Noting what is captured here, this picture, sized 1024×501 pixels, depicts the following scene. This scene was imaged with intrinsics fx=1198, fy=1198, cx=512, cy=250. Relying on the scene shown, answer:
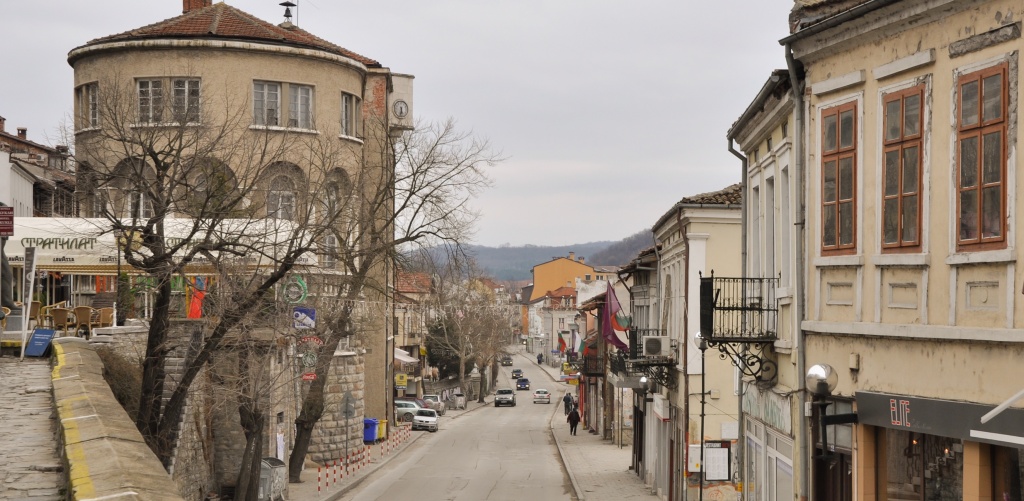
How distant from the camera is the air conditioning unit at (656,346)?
100 ft

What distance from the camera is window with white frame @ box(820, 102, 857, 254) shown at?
12.4 meters

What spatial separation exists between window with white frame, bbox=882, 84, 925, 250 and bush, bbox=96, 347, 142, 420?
15.3m

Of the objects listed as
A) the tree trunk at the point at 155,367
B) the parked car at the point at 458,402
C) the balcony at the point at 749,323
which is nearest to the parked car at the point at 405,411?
the parked car at the point at 458,402

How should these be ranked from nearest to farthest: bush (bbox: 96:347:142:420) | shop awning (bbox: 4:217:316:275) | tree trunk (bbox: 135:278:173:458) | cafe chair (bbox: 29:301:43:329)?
1. tree trunk (bbox: 135:278:173:458)
2. bush (bbox: 96:347:142:420)
3. shop awning (bbox: 4:217:316:275)
4. cafe chair (bbox: 29:301:43:329)

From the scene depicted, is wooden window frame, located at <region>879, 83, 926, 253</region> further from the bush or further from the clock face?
the clock face

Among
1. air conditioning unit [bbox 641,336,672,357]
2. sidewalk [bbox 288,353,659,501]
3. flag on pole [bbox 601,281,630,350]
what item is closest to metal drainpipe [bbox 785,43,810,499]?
air conditioning unit [bbox 641,336,672,357]

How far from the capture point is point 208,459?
3005 centimetres

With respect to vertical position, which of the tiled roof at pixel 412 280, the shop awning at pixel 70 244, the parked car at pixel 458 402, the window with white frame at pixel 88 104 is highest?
the window with white frame at pixel 88 104

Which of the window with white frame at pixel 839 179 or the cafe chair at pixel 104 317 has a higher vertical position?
the window with white frame at pixel 839 179

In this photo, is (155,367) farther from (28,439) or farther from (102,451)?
(102,451)

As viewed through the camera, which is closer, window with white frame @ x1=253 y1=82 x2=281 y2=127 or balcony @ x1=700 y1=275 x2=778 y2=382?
balcony @ x1=700 y1=275 x2=778 y2=382

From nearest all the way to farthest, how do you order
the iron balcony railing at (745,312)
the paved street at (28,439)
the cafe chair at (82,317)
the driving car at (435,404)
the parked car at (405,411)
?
the paved street at (28,439) < the iron balcony railing at (745,312) < the cafe chair at (82,317) < the parked car at (405,411) < the driving car at (435,404)

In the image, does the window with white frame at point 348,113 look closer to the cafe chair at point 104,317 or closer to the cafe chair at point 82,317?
the cafe chair at point 104,317

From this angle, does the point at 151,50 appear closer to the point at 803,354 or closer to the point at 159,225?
the point at 159,225
